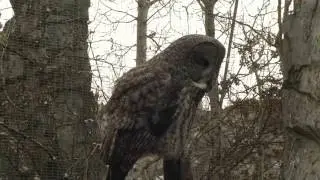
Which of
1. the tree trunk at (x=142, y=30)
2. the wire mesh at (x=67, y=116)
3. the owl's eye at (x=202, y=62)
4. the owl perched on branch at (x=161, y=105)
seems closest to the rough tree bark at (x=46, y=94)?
the wire mesh at (x=67, y=116)

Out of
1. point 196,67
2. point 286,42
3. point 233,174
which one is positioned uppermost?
point 286,42

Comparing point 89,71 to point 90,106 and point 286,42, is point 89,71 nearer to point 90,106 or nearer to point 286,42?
point 90,106

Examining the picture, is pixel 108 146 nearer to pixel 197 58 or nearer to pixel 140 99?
pixel 140 99

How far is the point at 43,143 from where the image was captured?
169 inches

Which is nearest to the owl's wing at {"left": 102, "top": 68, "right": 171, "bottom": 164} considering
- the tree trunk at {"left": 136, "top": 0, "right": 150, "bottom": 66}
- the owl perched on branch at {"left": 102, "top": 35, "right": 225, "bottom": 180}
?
the owl perched on branch at {"left": 102, "top": 35, "right": 225, "bottom": 180}

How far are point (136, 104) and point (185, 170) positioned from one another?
16.5 inches

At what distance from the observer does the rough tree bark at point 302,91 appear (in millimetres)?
3520

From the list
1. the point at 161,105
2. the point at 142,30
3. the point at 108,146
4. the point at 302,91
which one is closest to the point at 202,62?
the point at 161,105

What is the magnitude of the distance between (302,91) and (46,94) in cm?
175

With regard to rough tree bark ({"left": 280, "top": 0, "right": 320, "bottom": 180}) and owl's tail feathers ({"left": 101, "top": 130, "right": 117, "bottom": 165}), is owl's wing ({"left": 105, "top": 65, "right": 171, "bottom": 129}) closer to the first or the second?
owl's tail feathers ({"left": 101, "top": 130, "right": 117, "bottom": 165})

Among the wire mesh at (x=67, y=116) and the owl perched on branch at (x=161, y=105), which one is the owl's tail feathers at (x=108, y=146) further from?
the wire mesh at (x=67, y=116)

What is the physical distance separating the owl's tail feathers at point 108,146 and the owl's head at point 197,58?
15.4 inches

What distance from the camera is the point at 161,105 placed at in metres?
2.70

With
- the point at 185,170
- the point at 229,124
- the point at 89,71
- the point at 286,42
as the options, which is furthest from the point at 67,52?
the point at 185,170
